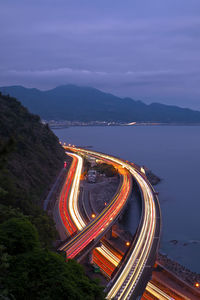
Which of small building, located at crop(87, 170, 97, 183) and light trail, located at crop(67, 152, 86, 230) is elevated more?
small building, located at crop(87, 170, 97, 183)

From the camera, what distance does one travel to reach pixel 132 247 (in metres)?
18.3

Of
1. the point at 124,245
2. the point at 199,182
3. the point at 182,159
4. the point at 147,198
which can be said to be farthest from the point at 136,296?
the point at 182,159

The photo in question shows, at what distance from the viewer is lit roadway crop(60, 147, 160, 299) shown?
14339 mm

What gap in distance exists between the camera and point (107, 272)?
1750cm

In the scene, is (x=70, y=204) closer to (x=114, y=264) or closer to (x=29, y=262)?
(x=114, y=264)

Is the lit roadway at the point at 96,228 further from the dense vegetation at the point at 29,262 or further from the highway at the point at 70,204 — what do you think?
the dense vegetation at the point at 29,262

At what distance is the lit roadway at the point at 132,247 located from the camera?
47.0ft

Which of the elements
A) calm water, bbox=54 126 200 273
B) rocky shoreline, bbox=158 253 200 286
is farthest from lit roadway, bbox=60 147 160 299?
calm water, bbox=54 126 200 273

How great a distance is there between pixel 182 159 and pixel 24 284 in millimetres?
64071

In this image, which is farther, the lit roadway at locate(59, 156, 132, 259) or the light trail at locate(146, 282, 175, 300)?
the lit roadway at locate(59, 156, 132, 259)

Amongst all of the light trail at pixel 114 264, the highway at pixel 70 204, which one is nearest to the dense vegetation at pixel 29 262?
the light trail at pixel 114 264

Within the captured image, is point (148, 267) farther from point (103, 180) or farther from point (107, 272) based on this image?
point (103, 180)

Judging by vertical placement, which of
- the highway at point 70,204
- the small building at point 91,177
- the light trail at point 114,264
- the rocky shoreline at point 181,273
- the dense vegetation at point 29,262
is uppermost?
the dense vegetation at point 29,262

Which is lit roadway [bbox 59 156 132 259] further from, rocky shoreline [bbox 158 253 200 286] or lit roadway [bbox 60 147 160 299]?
rocky shoreline [bbox 158 253 200 286]
